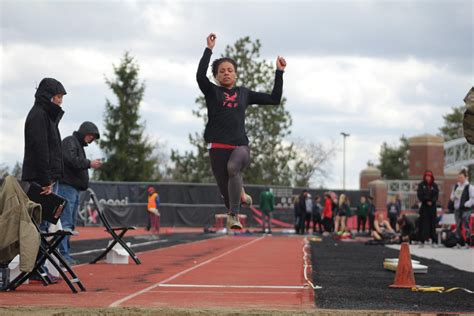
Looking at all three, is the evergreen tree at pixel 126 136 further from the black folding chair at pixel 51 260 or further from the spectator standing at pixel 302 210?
the black folding chair at pixel 51 260

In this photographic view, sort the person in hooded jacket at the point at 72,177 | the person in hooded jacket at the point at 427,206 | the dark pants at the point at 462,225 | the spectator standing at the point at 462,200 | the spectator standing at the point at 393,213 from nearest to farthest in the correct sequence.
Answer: the person in hooded jacket at the point at 72,177
the spectator standing at the point at 462,200
the dark pants at the point at 462,225
the person in hooded jacket at the point at 427,206
the spectator standing at the point at 393,213

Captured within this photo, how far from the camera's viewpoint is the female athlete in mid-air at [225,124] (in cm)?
964

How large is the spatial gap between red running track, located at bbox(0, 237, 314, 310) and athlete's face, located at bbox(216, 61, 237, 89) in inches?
83.9

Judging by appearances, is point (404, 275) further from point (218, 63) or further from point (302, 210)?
point (302, 210)

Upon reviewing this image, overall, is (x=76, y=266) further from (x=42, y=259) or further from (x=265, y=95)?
(x=265, y=95)

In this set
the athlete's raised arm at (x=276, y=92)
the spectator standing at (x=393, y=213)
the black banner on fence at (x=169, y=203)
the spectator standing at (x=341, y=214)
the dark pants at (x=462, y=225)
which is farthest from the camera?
the black banner on fence at (x=169, y=203)

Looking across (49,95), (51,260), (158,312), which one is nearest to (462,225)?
(49,95)

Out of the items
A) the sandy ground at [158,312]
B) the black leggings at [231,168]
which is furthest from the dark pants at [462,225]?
the sandy ground at [158,312]

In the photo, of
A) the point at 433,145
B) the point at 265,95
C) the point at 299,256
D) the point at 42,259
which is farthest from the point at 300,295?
the point at 433,145

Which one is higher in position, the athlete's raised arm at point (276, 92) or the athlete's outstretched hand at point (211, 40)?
the athlete's outstretched hand at point (211, 40)

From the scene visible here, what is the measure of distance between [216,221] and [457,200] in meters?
21.8

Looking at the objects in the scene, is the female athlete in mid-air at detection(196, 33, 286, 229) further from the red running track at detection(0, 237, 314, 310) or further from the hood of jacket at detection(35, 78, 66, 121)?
the hood of jacket at detection(35, 78, 66, 121)

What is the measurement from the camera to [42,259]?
1059 centimetres

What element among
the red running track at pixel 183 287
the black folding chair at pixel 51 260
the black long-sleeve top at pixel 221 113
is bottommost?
the red running track at pixel 183 287
